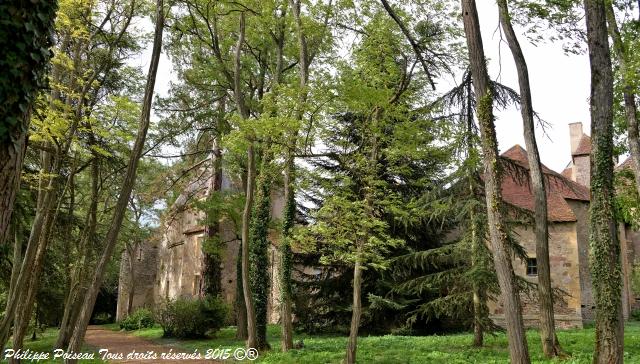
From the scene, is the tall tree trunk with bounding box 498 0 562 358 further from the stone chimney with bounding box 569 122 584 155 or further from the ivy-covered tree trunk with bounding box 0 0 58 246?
the stone chimney with bounding box 569 122 584 155

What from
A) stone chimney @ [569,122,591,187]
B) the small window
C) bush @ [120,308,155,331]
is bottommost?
bush @ [120,308,155,331]

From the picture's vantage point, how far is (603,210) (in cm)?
956

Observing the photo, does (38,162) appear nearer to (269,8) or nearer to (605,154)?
(269,8)

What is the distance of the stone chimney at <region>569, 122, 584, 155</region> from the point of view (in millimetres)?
30203

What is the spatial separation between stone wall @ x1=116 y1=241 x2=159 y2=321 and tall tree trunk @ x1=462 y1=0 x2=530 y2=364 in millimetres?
32232

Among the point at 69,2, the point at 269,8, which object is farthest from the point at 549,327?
the point at 69,2

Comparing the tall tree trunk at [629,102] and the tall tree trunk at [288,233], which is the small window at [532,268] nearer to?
the tall tree trunk at [629,102]

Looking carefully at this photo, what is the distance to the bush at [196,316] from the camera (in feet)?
63.4

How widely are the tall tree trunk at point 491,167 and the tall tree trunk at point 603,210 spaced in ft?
5.80

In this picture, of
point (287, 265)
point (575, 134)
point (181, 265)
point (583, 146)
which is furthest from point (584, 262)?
point (181, 265)

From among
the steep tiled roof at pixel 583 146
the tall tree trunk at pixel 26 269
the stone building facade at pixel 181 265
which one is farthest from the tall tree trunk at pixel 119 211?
the steep tiled roof at pixel 583 146

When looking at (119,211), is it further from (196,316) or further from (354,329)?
(196,316)

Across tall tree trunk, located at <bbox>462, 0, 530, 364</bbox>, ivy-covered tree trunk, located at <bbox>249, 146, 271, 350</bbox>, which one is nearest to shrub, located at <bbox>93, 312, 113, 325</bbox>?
ivy-covered tree trunk, located at <bbox>249, 146, 271, 350</bbox>

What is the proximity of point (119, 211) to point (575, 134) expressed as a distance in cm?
2798
